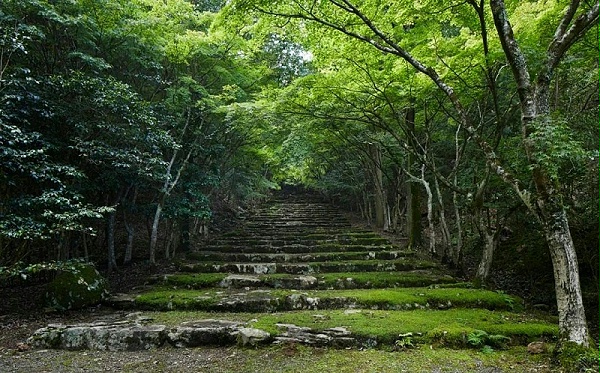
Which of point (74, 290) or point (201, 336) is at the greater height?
point (74, 290)

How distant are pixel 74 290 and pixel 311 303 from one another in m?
4.15

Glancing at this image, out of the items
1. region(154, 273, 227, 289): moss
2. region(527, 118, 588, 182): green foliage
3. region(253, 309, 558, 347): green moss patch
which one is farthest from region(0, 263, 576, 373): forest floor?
region(154, 273, 227, 289): moss

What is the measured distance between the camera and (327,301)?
246 inches

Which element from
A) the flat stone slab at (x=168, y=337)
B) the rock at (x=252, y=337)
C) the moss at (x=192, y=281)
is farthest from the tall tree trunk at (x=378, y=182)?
the rock at (x=252, y=337)

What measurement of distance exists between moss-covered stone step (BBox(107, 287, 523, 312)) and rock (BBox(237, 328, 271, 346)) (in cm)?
128

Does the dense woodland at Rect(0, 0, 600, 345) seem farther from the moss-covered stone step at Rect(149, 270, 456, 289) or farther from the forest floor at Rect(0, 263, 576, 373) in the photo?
the moss-covered stone step at Rect(149, 270, 456, 289)

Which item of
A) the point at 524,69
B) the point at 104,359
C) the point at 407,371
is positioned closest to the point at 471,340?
the point at 407,371

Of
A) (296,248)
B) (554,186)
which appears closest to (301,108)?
(296,248)

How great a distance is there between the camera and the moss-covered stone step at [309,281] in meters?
7.30

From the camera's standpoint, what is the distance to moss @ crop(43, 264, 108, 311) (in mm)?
5957

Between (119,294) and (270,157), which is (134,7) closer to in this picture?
(119,294)

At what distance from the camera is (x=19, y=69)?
5.44 metres

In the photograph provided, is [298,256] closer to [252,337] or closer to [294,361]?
[252,337]

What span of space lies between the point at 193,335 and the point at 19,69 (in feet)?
16.2
